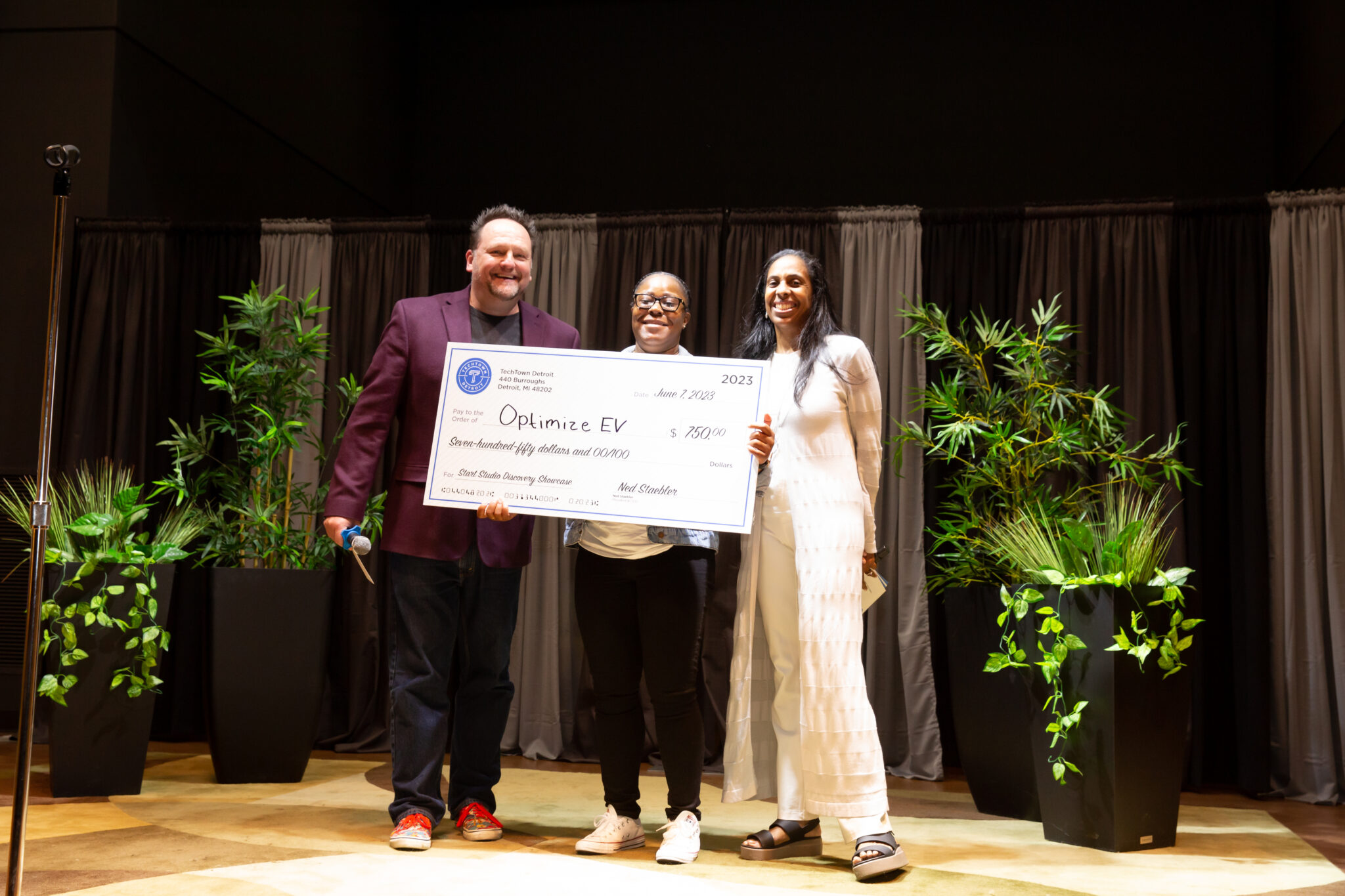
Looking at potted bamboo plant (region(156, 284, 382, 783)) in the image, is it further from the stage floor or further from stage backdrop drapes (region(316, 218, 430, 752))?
stage backdrop drapes (region(316, 218, 430, 752))

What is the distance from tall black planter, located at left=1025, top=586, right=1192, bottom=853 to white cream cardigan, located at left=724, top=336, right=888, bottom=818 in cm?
65

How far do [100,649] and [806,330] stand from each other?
235 cm

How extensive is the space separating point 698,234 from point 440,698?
250 cm

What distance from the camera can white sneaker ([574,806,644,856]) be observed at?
2.56m

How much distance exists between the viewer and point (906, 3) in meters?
5.77

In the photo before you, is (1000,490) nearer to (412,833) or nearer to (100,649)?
(412,833)

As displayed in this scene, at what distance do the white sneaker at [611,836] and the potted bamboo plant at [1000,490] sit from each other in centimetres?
124

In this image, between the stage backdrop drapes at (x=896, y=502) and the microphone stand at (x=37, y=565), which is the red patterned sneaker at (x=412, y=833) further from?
the stage backdrop drapes at (x=896, y=502)

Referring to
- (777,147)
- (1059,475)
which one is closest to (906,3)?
(777,147)

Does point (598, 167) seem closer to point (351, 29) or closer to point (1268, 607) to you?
point (351, 29)

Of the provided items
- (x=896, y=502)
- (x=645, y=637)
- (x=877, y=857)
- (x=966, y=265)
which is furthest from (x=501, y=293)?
(x=966, y=265)

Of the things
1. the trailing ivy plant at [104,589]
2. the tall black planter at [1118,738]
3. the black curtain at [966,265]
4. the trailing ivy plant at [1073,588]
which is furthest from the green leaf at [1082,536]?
the trailing ivy plant at [104,589]

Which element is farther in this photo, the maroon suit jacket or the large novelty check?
the maroon suit jacket

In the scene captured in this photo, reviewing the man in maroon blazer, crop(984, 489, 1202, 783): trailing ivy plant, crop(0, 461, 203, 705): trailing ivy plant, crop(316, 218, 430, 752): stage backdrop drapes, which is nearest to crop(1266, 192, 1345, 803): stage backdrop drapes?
crop(984, 489, 1202, 783): trailing ivy plant
